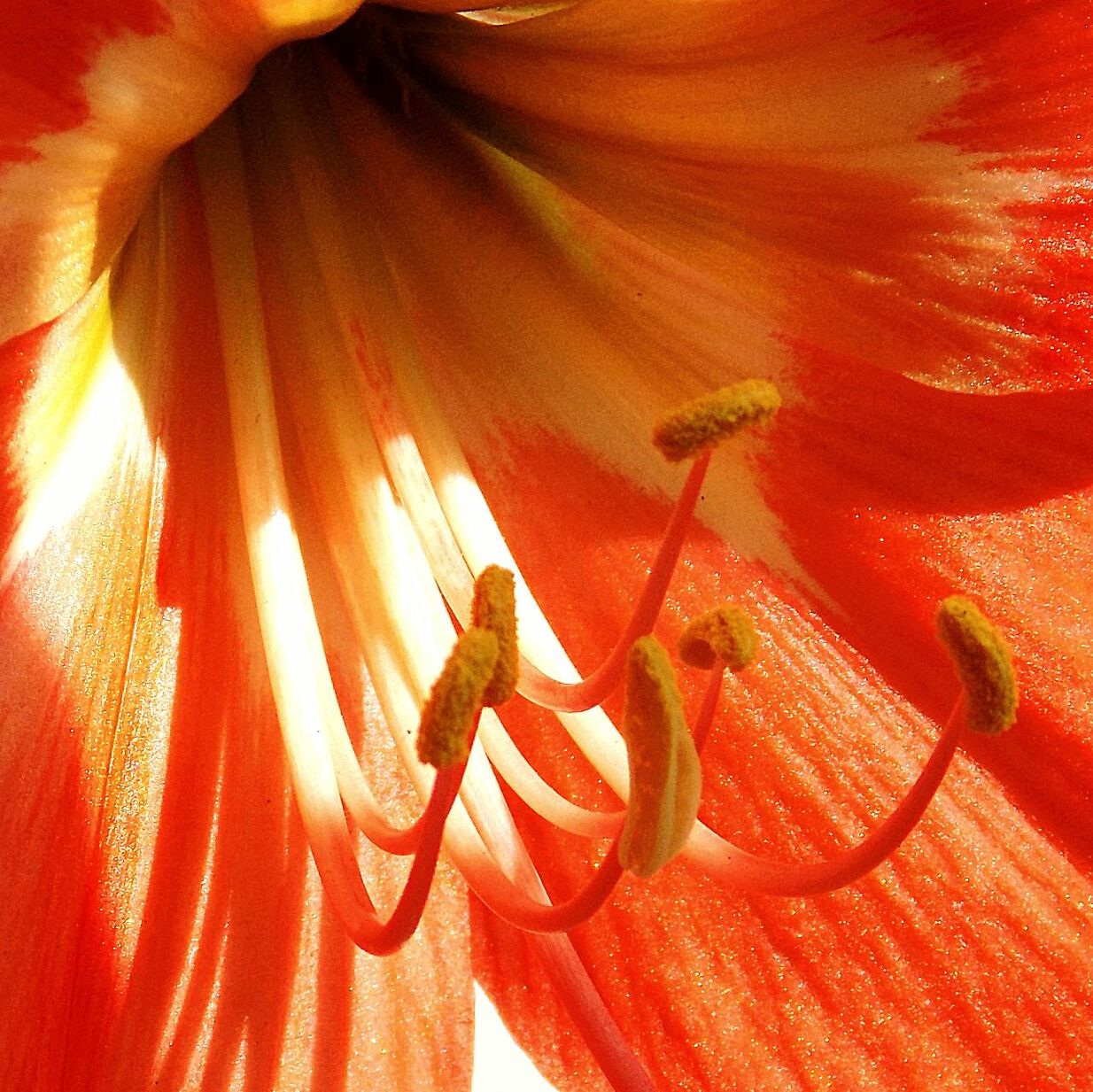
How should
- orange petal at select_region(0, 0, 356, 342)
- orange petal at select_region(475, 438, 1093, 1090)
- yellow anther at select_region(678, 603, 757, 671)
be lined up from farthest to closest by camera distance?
orange petal at select_region(475, 438, 1093, 1090), yellow anther at select_region(678, 603, 757, 671), orange petal at select_region(0, 0, 356, 342)

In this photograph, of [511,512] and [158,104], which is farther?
[511,512]

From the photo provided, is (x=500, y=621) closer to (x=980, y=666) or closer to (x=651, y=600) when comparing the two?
(x=651, y=600)

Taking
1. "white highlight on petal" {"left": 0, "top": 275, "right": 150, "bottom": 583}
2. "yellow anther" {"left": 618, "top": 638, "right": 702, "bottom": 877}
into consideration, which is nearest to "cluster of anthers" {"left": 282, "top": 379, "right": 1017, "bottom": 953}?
"yellow anther" {"left": 618, "top": 638, "right": 702, "bottom": 877}

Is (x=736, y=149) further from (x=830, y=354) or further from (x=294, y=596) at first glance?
(x=294, y=596)

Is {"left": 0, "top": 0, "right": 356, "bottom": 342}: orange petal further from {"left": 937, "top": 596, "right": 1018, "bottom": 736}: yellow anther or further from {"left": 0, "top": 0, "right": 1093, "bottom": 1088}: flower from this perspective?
{"left": 937, "top": 596, "right": 1018, "bottom": 736}: yellow anther

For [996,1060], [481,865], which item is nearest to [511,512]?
[481,865]

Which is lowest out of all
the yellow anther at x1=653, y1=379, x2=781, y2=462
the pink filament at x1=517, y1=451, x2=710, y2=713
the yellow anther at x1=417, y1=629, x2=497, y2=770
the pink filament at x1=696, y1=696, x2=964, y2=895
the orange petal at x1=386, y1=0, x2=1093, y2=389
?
the pink filament at x1=696, y1=696, x2=964, y2=895

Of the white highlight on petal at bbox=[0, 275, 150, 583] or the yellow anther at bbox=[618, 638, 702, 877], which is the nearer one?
the yellow anther at bbox=[618, 638, 702, 877]


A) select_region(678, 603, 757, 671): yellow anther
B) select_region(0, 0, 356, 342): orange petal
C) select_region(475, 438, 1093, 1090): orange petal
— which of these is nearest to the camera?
select_region(0, 0, 356, 342): orange petal
